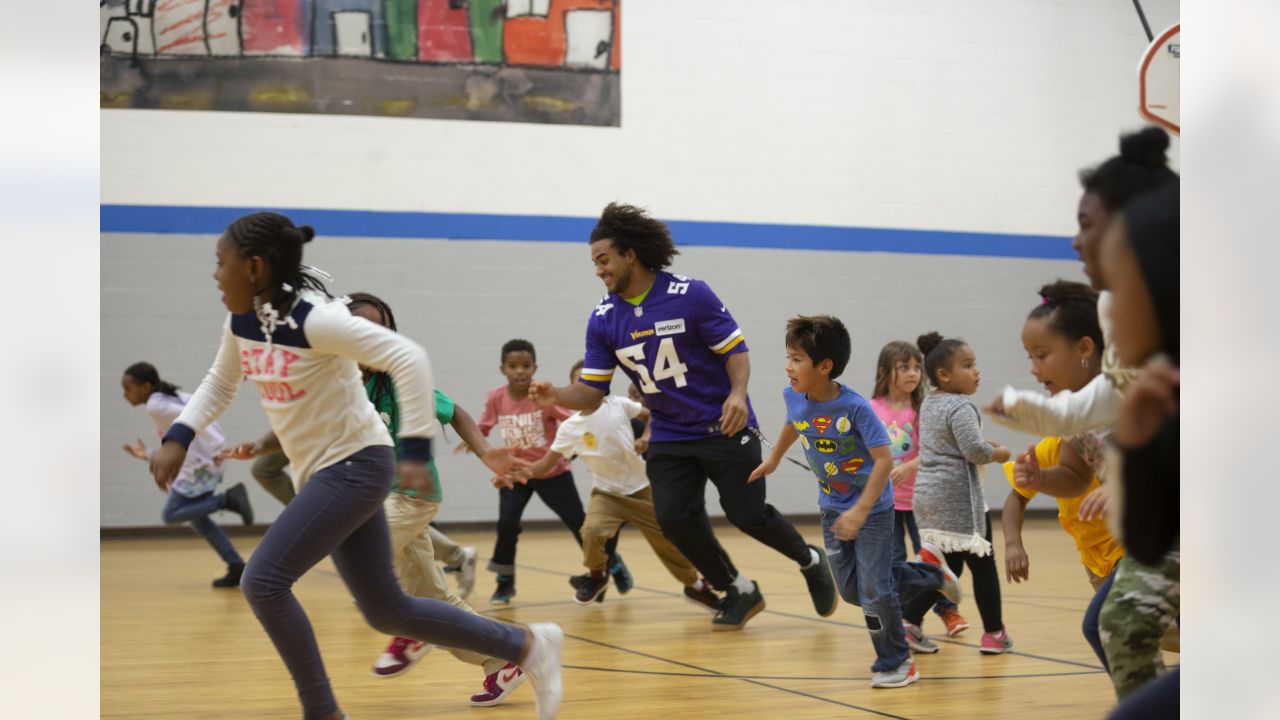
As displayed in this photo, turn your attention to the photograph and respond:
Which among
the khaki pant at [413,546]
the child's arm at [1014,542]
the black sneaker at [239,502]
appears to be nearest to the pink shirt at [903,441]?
the child's arm at [1014,542]

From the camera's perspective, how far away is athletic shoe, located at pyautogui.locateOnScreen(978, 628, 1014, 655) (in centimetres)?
495

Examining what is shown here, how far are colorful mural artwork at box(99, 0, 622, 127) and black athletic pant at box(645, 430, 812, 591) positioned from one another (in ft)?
20.0

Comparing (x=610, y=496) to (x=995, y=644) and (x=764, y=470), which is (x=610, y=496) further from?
(x=995, y=644)

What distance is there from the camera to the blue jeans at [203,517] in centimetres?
771

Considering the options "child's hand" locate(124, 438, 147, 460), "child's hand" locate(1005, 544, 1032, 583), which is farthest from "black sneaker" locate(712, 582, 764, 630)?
"child's hand" locate(124, 438, 147, 460)

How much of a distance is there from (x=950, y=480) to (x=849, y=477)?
2.34 feet

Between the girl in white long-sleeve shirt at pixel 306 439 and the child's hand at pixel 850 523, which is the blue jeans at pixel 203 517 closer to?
the girl in white long-sleeve shirt at pixel 306 439

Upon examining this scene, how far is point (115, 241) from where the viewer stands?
405 inches

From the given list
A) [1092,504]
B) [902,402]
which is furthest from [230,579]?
[1092,504]

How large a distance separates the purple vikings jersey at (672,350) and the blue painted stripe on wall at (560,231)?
5611 mm

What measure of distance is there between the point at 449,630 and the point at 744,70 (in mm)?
8791

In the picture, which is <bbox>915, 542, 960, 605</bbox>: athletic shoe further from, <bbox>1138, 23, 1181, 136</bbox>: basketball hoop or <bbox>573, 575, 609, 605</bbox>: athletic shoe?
<bbox>1138, 23, 1181, 136</bbox>: basketball hoop
